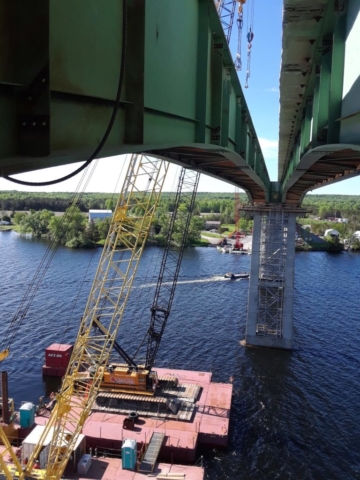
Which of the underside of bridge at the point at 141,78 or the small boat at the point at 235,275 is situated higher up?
the underside of bridge at the point at 141,78

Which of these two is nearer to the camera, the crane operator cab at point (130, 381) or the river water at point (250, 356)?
the river water at point (250, 356)

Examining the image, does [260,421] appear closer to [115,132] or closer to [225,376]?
[225,376]

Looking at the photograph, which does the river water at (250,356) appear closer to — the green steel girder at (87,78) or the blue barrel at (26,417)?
the blue barrel at (26,417)

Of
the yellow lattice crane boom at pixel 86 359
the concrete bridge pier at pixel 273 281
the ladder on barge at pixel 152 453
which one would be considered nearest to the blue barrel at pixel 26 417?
the yellow lattice crane boom at pixel 86 359

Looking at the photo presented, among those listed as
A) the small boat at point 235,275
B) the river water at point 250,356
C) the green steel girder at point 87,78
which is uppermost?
the green steel girder at point 87,78

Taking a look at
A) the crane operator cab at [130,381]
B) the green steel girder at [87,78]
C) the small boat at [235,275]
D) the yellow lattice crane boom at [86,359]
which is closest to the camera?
the green steel girder at [87,78]

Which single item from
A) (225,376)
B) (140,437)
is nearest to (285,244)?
(225,376)

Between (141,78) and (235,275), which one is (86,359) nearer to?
(141,78)
